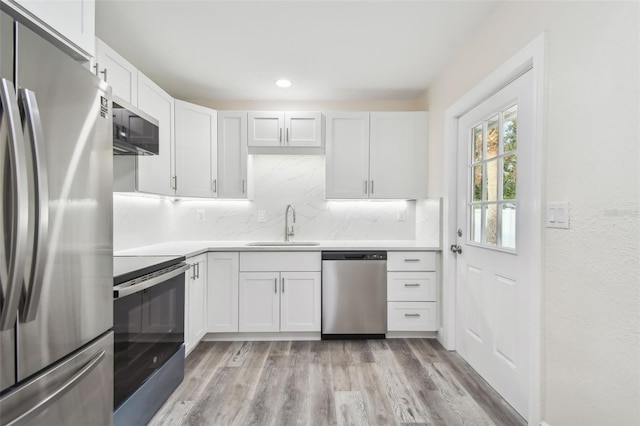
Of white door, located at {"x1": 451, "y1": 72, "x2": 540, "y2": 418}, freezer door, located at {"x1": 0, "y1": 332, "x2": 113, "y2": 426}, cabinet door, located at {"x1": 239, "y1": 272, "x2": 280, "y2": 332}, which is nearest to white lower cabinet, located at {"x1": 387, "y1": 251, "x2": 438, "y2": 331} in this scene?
white door, located at {"x1": 451, "y1": 72, "x2": 540, "y2": 418}

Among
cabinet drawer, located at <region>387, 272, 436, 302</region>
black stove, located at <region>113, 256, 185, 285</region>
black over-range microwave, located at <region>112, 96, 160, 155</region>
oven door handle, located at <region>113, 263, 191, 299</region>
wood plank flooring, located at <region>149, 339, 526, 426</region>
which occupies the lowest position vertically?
wood plank flooring, located at <region>149, 339, 526, 426</region>

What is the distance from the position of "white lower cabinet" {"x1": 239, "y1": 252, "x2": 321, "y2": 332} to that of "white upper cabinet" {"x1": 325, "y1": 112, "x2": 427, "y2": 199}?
2.85 feet

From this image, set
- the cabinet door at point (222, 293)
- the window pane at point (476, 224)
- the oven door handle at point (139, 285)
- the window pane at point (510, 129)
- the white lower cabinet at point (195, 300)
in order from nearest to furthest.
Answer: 1. the oven door handle at point (139, 285)
2. the window pane at point (510, 129)
3. the window pane at point (476, 224)
4. the white lower cabinet at point (195, 300)
5. the cabinet door at point (222, 293)

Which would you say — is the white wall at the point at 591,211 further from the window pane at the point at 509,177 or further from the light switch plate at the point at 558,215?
the window pane at the point at 509,177

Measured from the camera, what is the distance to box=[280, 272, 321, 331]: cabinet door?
289cm

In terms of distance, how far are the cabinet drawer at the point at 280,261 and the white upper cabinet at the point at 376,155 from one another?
70 centimetres

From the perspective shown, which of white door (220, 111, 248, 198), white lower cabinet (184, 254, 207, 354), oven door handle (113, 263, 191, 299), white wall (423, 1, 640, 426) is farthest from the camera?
white door (220, 111, 248, 198)

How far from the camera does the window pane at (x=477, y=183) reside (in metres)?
2.28

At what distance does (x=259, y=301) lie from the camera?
2891mm

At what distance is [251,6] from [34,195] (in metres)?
1.66

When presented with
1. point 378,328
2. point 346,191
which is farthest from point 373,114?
point 378,328

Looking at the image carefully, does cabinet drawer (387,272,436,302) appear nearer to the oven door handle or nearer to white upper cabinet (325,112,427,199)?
white upper cabinet (325,112,427,199)

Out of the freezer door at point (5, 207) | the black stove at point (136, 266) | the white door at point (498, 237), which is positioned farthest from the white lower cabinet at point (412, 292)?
the freezer door at point (5, 207)

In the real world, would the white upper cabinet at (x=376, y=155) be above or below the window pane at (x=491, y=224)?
above
